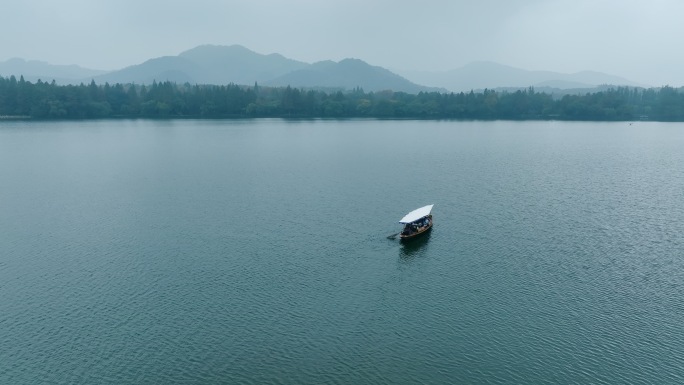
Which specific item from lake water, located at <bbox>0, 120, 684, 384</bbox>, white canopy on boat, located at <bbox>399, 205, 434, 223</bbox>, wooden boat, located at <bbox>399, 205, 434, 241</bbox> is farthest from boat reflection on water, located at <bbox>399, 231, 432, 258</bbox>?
white canopy on boat, located at <bbox>399, 205, 434, 223</bbox>

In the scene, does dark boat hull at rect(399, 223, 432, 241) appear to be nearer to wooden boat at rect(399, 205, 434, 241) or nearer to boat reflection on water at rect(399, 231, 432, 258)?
wooden boat at rect(399, 205, 434, 241)

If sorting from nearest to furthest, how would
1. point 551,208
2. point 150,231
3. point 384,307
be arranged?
point 384,307 → point 150,231 → point 551,208

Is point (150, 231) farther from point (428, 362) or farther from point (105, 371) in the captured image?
point (428, 362)

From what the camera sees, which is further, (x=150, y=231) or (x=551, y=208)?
(x=551, y=208)

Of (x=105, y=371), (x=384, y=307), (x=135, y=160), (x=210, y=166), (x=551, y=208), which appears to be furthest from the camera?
(x=135, y=160)

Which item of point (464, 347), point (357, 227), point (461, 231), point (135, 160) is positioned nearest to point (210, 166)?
point (135, 160)

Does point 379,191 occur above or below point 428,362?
above

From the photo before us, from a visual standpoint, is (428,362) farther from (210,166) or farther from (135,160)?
(135,160)
